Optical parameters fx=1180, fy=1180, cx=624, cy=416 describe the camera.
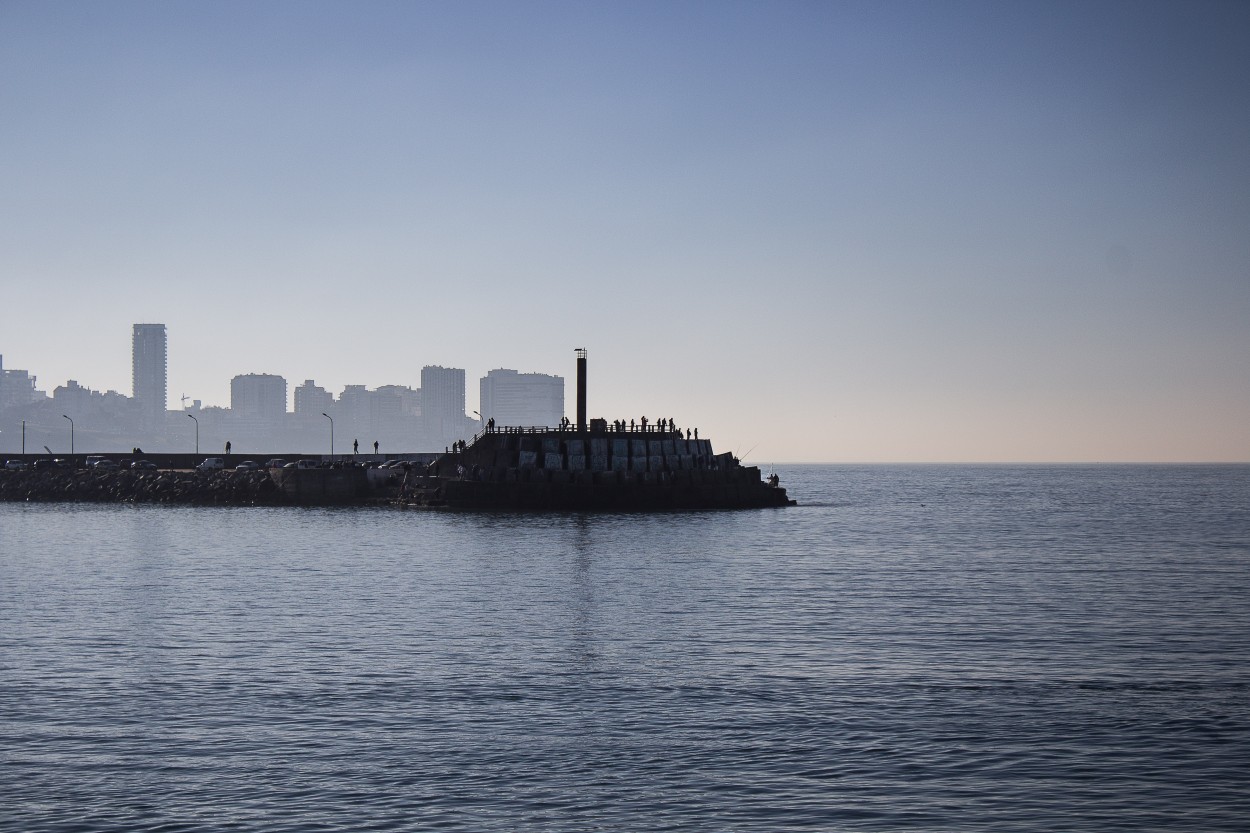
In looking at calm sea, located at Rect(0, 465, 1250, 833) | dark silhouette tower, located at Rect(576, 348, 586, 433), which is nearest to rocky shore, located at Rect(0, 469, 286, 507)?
dark silhouette tower, located at Rect(576, 348, 586, 433)

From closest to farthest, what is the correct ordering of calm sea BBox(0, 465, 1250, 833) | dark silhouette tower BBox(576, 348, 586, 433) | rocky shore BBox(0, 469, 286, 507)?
1. calm sea BBox(0, 465, 1250, 833)
2. dark silhouette tower BBox(576, 348, 586, 433)
3. rocky shore BBox(0, 469, 286, 507)

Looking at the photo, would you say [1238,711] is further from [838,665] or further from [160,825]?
[160,825]

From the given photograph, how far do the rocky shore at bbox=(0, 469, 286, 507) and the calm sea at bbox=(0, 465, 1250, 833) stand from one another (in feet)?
202

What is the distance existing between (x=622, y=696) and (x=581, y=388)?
8402 cm

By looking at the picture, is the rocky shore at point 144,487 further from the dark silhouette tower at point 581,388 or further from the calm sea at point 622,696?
the calm sea at point 622,696

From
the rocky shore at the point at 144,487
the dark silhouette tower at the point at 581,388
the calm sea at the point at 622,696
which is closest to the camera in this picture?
the calm sea at the point at 622,696

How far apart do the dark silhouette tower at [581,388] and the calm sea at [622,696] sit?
49.7 metres

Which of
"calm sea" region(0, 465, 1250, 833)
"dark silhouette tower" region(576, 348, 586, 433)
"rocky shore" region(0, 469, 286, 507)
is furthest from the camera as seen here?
"rocky shore" region(0, 469, 286, 507)

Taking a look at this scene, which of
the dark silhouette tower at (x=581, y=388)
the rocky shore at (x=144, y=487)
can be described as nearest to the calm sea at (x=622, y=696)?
the dark silhouette tower at (x=581, y=388)

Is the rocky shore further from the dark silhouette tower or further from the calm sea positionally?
the calm sea

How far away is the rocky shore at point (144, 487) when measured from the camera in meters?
123

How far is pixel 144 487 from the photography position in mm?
130250

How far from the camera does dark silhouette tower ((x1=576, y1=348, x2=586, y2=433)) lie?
4366 inches

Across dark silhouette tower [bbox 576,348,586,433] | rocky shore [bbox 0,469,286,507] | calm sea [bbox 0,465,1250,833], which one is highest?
dark silhouette tower [bbox 576,348,586,433]
